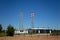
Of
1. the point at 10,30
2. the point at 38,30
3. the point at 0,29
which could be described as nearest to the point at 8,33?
the point at 10,30

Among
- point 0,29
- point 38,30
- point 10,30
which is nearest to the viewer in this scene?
point 10,30

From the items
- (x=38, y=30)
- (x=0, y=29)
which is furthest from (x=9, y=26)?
(x=38, y=30)

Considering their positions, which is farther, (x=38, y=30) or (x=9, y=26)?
(x=38, y=30)

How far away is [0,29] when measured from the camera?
53.7m

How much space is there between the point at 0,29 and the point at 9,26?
15.9 m

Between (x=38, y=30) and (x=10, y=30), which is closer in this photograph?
(x=10, y=30)

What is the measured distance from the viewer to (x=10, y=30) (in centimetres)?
3834

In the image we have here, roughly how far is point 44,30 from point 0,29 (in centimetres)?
2729

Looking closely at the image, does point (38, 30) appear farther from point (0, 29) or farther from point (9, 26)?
point (9, 26)

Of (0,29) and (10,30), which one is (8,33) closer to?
(10,30)

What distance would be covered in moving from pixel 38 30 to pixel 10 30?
117ft

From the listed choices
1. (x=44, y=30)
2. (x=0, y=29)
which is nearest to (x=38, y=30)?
(x=44, y=30)

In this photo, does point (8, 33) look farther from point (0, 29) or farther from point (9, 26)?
point (0, 29)

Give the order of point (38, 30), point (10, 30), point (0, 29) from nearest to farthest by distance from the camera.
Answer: point (10, 30)
point (0, 29)
point (38, 30)
